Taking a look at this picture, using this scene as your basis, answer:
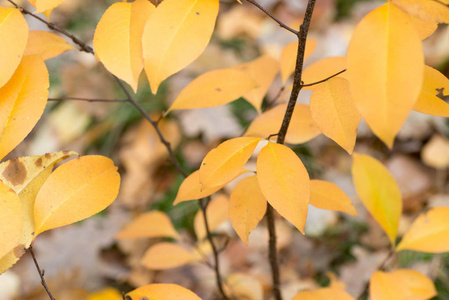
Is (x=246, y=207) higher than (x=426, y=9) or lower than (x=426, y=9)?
lower

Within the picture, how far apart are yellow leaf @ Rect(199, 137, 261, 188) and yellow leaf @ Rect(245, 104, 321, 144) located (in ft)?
0.49

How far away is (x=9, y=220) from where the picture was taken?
1.60 feet

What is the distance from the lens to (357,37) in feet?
1.22

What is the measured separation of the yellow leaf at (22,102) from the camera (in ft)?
1.74

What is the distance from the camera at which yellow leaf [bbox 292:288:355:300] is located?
25.2 inches

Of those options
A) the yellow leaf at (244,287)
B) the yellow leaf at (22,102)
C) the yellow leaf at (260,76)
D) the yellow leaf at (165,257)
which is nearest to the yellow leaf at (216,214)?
the yellow leaf at (165,257)

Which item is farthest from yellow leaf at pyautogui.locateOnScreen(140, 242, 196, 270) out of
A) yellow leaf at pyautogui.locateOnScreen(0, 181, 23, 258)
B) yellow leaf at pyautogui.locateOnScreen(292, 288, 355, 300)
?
yellow leaf at pyautogui.locateOnScreen(0, 181, 23, 258)

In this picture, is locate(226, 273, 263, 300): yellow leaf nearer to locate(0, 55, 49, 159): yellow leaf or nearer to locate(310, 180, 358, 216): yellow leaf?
locate(310, 180, 358, 216): yellow leaf

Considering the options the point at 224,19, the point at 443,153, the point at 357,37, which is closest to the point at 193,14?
the point at 357,37

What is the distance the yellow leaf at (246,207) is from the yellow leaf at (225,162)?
0.31 feet

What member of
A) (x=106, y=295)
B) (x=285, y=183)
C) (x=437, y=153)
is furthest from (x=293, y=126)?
(x=437, y=153)

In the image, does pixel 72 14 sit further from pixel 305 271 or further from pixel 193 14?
pixel 193 14

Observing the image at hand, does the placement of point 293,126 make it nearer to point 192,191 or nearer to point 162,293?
point 192,191

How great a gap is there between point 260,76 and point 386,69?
1.50 ft
